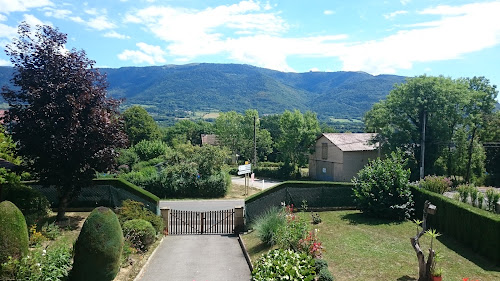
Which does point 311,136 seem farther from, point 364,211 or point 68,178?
point 68,178

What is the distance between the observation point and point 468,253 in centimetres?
1307

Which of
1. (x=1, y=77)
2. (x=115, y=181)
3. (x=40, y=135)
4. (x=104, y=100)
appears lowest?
(x=115, y=181)

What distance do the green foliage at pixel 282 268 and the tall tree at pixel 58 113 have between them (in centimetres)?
941

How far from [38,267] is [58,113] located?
7.21 meters

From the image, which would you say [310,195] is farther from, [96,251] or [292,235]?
[96,251]

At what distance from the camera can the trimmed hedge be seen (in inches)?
480

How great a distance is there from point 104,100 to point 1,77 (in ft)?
725

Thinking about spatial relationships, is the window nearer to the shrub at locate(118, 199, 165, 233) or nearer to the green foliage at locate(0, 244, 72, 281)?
the shrub at locate(118, 199, 165, 233)

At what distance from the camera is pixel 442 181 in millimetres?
19219

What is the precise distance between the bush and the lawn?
61 cm

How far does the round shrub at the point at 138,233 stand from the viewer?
14320 mm

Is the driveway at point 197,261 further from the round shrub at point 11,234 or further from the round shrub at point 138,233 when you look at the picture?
the round shrub at point 11,234

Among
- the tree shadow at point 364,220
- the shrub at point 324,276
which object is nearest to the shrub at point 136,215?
the shrub at point 324,276

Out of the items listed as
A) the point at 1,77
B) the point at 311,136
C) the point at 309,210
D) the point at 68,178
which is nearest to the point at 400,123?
the point at 311,136
